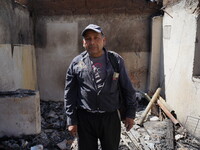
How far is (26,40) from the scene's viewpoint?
5.24 meters

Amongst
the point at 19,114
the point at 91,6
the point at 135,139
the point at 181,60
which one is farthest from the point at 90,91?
the point at 91,6

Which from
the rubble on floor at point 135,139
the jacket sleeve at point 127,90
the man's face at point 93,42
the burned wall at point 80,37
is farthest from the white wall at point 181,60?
the man's face at point 93,42

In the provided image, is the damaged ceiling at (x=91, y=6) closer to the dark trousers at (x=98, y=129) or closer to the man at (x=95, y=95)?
the man at (x=95, y=95)

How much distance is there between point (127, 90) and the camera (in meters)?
2.16

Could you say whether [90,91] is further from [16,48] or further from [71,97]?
[16,48]

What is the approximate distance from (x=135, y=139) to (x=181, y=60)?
1.93 meters

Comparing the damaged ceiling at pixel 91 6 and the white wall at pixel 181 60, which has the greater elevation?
the damaged ceiling at pixel 91 6

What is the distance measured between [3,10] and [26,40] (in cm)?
137

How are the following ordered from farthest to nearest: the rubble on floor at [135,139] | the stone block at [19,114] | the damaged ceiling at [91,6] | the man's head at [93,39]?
the damaged ceiling at [91,6], the rubble on floor at [135,139], the stone block at [19,114], the man's head at [93,39]

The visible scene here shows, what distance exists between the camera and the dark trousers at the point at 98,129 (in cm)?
212

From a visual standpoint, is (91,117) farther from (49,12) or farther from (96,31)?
(49,12)

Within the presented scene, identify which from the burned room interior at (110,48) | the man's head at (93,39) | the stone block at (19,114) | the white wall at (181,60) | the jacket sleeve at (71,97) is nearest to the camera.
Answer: the man's head at (93,39)

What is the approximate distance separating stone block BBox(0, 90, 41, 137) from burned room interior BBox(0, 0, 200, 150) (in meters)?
0.02

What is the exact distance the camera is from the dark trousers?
83.6 inches
